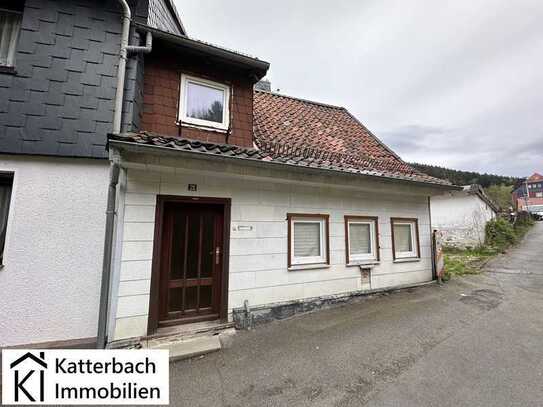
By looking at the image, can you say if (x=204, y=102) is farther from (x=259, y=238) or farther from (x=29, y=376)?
(x=29, y=376)

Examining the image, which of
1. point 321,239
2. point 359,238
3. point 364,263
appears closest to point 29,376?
point 321,239

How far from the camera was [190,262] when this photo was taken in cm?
402

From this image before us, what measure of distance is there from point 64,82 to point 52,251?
2595mm

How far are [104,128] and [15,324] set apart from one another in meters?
2.99

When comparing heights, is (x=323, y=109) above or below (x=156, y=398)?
above

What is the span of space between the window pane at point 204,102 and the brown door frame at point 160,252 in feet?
5.67

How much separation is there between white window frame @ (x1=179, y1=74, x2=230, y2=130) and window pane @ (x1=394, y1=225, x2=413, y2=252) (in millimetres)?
4976

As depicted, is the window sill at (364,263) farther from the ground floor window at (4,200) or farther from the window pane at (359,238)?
the ground floor window at (4,200)

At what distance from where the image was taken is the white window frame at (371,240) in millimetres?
5261

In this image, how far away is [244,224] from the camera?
4289mm

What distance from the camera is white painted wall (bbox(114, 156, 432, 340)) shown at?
139 inches

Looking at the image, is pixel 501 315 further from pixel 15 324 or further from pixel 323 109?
pixel 15 324

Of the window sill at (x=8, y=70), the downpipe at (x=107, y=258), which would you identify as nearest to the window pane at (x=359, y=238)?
the downpipe at (x=107, y=258)

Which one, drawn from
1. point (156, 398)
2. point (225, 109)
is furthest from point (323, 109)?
point (156, 398)
